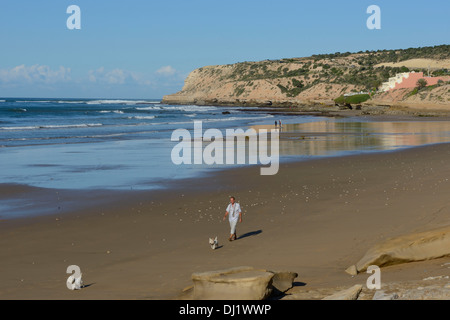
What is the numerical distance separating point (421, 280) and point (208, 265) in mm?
4062

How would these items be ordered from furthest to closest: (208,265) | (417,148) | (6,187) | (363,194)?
1. (417,148)
2. (6,187)
3. (363,194)
4. (208,265)

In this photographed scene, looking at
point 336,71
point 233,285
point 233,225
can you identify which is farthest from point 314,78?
point 233,285

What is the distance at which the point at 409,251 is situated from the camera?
970 centimetres

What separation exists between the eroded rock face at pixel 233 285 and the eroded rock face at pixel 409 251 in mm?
2219

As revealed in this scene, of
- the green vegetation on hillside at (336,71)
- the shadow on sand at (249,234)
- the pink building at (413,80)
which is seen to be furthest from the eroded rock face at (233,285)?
the green vegetation on hillside at (336,71)

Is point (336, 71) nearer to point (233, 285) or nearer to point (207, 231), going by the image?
point (207, 231)

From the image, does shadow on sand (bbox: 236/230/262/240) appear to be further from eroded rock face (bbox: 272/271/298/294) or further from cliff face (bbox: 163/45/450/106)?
cliff face (bbox: 163/45/450/106)

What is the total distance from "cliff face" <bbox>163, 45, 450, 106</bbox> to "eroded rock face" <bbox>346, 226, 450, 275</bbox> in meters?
111

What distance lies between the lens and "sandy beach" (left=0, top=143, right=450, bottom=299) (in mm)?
9594

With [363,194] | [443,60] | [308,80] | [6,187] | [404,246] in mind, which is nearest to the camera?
[404,246]
